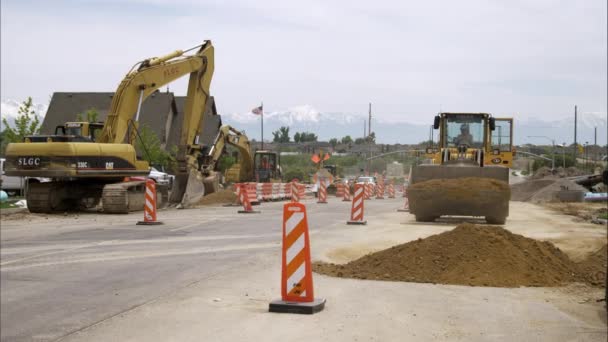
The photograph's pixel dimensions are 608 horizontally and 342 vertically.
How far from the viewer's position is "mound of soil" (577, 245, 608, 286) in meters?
11.8

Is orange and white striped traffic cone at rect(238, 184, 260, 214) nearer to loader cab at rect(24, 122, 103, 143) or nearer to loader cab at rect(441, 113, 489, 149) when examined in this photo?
loader cab at rect(24, 122, 103, 143)

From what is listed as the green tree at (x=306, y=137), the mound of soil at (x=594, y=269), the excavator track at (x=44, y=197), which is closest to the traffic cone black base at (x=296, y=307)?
the mound of soil at (x=594, y=269)

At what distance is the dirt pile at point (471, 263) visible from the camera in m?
11.8

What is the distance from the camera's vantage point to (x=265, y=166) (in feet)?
161

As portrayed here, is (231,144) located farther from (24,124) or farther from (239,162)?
(24,124)

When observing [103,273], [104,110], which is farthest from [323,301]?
[104,110]

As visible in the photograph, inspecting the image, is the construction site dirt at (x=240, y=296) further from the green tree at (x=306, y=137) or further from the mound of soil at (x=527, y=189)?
the green tree at (x=306, y=137)

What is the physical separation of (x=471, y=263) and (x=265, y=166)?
37.3 m

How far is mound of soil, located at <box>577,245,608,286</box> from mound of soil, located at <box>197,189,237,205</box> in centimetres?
2170

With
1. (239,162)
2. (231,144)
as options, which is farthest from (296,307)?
(239,162)

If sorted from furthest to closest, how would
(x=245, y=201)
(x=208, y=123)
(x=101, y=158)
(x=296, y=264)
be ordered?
1. (x=208, y=123)
2. (x=245, y=201)
3. (x=101, y=158)
4. (x=296, y=264)

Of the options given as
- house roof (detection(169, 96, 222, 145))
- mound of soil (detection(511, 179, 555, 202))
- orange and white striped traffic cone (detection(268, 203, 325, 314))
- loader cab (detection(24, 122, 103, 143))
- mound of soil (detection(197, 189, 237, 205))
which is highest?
house roof (detection(169, 96, 222, 145))

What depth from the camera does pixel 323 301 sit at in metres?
9.74

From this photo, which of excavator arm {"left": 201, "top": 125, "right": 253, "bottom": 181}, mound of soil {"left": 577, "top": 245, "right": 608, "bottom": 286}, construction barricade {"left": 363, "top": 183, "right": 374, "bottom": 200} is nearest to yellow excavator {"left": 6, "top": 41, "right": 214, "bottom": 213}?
excavator arm {"left": 201, "top": 125, "right": 253, "bottom": 181}
